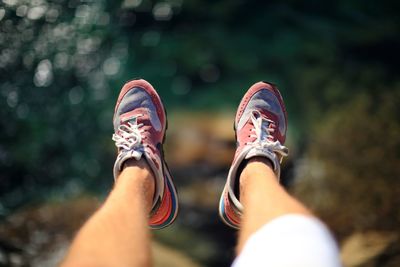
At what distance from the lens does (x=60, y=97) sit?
192cm

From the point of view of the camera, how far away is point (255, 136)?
1237mm

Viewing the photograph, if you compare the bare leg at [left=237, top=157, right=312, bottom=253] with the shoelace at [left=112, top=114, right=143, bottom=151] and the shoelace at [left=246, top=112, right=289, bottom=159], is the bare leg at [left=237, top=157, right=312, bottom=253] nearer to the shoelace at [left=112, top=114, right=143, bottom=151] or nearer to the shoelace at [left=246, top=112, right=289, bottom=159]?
the shoelace at [left=246, top=112, right=289, bottom=159]

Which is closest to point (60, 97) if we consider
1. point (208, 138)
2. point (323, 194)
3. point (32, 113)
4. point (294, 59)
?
point (32, 113)

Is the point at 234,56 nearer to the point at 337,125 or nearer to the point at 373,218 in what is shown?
the point at 337,125

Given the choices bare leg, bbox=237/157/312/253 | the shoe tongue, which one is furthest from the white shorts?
the shoe tongue

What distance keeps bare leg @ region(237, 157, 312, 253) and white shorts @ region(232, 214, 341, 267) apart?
1.5 inches

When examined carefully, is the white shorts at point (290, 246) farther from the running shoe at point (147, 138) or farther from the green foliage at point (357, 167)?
the green foliage at point (357, 167)

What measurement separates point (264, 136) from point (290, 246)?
51 centimetres

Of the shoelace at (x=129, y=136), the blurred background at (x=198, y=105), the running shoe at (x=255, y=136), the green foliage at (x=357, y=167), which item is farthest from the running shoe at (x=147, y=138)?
the green foliage at (x=357, y=167)

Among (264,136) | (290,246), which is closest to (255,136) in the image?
(264,136)

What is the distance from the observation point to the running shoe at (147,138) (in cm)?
115

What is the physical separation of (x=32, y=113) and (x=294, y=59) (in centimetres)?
105

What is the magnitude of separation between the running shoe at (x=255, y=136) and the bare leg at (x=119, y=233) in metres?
0.22

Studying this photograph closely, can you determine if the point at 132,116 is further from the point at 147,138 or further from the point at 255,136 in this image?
the point at 255,136
